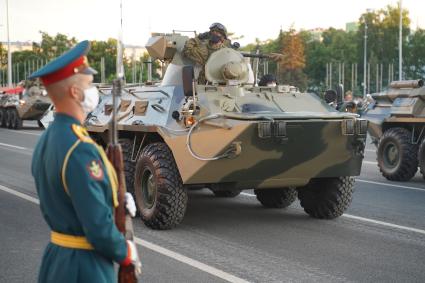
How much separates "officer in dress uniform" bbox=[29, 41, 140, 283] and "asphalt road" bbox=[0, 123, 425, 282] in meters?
3.26

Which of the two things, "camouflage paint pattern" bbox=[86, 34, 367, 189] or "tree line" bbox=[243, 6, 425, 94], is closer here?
"camouflage paint pattern" bbox=[86, 34, 367, 189]

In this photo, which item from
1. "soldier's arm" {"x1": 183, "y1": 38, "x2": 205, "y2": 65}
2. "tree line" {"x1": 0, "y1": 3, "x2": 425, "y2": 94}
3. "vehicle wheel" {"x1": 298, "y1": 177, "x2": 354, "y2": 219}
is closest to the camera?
"vehicle wheel" {"x1": 298, "y1": 177, "x2": 354, "y2": 219}

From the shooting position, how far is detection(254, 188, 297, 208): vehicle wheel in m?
10.5

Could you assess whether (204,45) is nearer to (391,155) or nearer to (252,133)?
(252,133)

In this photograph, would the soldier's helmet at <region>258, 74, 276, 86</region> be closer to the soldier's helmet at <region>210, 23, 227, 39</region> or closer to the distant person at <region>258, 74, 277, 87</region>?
the distant person at <region>258, 74, 277, 87</region>

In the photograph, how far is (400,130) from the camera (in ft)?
47.9

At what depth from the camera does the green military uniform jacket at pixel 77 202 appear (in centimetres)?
319

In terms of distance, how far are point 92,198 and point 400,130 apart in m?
12.1

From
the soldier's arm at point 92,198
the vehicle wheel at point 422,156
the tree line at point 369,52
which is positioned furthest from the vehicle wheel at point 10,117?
the tree line at point 369,52

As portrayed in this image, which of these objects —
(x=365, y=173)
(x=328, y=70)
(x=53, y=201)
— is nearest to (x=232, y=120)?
(x=53, y=201)

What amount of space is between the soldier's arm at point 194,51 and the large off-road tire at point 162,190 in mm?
1549

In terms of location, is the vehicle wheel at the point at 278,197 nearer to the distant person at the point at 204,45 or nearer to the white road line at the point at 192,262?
the distant person at the point at 204,45

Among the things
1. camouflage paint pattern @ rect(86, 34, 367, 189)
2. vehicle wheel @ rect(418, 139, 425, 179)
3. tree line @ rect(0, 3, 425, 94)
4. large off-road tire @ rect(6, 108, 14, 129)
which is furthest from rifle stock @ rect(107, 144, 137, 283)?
tree line @ rect(0, 3, 425, 94)

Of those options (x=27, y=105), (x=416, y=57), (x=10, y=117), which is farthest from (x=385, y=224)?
(x=416, y=57)
